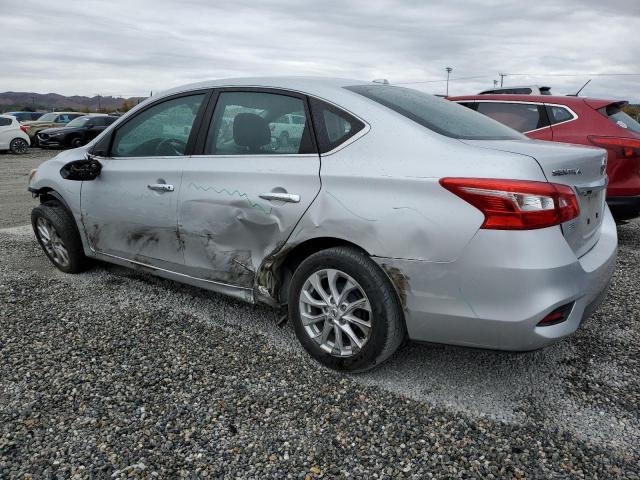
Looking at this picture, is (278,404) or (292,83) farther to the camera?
(292,83)

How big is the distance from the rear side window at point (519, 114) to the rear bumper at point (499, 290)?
11.7 ft

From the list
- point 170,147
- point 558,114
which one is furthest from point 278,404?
point 558,114

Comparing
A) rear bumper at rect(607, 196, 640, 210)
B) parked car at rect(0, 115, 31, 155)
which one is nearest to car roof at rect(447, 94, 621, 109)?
rear bumper at rect(607, 196, 640, 210)

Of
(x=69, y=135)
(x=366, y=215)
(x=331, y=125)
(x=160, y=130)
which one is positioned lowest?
(x=69, y=135)

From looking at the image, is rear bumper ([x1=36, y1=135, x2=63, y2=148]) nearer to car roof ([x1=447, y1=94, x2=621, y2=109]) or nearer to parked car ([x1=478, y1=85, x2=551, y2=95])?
parked car ([x1=478, y1=85, x2=551, y2=95])

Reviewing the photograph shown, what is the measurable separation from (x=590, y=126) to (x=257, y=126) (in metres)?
3.83

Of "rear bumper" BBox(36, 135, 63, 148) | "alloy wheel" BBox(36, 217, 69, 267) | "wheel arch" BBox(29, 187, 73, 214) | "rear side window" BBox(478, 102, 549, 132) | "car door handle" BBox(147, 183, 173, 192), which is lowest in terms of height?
"rear bumper" BBox(36, 135, 63, 148)

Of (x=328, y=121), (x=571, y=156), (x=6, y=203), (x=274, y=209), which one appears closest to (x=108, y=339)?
(x=274, y=209)

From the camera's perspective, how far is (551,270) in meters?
2.21

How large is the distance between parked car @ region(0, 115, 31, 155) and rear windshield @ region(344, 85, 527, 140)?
19853mm

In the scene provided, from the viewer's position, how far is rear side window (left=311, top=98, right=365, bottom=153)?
2.70 meters

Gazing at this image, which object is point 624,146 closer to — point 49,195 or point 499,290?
point 499,290

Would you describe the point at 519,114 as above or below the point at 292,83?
below

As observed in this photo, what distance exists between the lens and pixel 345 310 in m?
2.66
